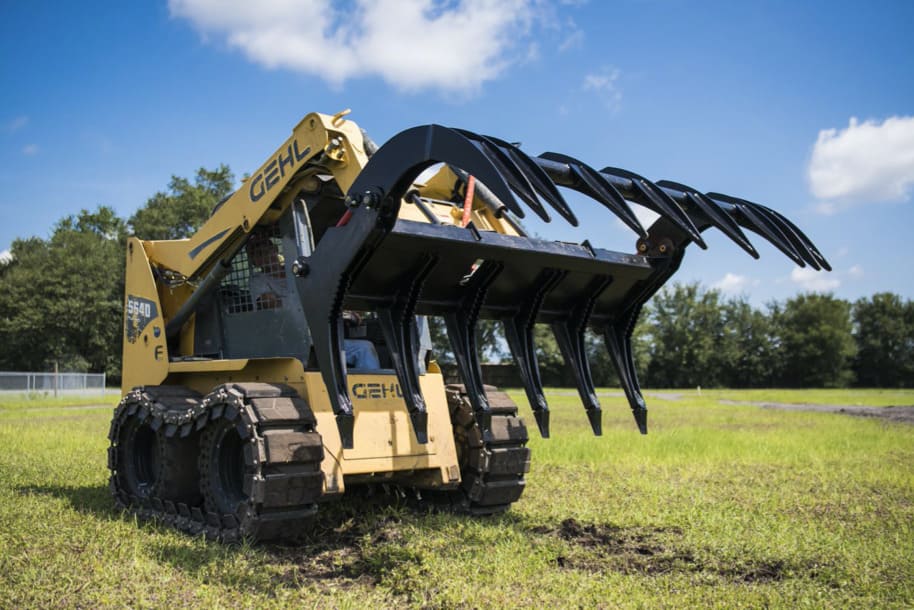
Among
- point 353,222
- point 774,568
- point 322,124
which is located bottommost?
point 774,568

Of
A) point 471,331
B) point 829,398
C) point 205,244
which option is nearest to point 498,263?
point 471,331

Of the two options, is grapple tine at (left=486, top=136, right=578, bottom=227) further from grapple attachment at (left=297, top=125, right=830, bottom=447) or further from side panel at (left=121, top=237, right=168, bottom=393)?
side panel at (left=121, top=237, right=168, bottom=393)

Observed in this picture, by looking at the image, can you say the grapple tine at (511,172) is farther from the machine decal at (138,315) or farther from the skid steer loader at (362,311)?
the machine decal at (138,315)

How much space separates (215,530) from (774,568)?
150 inches

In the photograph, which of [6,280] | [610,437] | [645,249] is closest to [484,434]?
[645,249]

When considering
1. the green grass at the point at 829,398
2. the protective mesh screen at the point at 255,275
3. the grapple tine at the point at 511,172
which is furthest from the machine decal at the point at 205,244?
the green grass at the point at 829,398

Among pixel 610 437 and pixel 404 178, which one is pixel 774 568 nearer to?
pixel 404 178

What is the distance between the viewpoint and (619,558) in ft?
17.6

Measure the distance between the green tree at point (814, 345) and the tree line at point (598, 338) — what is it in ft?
0.28

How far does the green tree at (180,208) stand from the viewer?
52562 millimetres

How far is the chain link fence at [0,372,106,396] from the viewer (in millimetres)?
34719

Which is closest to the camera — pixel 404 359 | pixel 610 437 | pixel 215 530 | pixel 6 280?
pixel 404 359

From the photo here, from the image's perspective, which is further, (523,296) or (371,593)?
(523,296)

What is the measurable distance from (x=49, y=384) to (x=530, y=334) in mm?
35759
